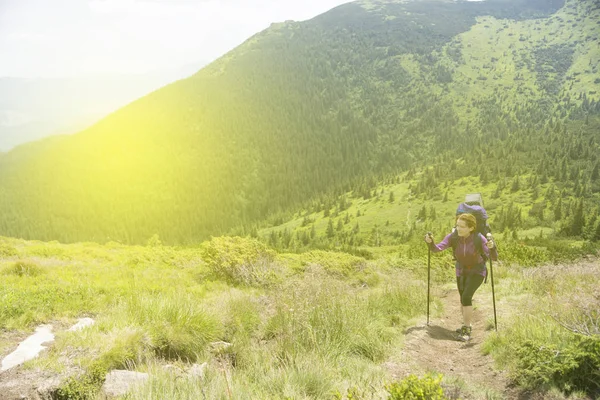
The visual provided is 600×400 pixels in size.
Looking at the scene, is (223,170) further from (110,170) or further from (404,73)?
(404,73)

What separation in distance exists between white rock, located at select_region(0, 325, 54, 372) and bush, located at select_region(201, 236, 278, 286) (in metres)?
6.64

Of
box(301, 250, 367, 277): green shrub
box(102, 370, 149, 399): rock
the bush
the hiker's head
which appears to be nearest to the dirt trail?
the hiker's head

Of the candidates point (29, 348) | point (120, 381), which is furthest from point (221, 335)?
point (29, 348)

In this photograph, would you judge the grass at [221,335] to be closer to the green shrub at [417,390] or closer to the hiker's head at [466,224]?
the green shrub at [417,390]

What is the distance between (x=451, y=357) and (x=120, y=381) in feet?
16.6

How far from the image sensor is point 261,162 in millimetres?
168375

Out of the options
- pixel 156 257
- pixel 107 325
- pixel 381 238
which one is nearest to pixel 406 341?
pixel 107 325

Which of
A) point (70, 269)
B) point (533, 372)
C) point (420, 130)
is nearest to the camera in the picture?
point (533, 372)

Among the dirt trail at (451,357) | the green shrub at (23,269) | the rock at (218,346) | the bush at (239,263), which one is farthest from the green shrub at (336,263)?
the rock at (218,346)

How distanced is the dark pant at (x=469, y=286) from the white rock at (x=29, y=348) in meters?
7.22

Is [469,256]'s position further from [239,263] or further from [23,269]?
[23,269]

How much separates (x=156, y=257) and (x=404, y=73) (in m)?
208

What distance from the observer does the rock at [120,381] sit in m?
4.27

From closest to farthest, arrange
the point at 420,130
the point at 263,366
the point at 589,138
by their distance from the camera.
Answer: the point at 263,366, the point at 589,138, the point at 420,130
